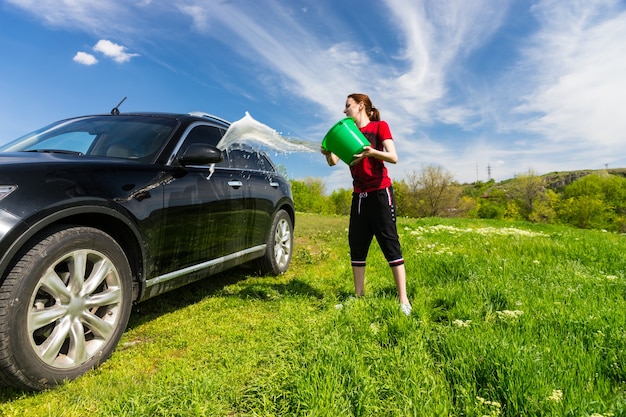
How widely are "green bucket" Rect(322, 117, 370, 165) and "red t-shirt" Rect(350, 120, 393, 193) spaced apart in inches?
13.8

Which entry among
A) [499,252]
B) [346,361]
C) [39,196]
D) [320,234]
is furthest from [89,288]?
[320,234]

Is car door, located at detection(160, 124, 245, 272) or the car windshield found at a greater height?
the car windshield

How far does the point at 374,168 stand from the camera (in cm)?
359

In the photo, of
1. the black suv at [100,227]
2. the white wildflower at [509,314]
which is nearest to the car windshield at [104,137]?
the black suv at [100,227]

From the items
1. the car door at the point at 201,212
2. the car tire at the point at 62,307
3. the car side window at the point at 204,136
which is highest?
the car side window at the point at 204,136

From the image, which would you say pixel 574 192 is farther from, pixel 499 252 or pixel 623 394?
pixel 623 394

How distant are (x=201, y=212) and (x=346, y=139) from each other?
141 cm

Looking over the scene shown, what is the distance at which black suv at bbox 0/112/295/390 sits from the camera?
6.76 feet

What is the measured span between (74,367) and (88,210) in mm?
944

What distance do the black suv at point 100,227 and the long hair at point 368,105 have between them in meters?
1.38

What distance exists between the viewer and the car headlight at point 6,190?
2016 mm

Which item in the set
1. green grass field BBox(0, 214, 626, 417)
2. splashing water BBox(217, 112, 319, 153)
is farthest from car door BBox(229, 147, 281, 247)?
splashing water BBox(217, 112, 319, 153)

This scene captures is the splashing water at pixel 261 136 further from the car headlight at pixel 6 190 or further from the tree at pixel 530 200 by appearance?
the tree at pixel 530 200

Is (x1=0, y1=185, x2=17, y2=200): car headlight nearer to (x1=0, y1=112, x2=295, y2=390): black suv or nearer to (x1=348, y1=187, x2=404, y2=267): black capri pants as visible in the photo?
(x1=0, y1=112, x2=295, y2=390): black suv
